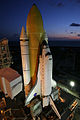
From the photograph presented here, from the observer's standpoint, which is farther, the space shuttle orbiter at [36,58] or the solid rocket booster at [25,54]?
the solid rocket booster at [25,54]

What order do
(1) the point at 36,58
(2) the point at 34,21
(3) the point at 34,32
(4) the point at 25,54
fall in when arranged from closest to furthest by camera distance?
(2) the point at 34,21 → (3) the point at 34,32 → (4) the point at 25,54 → (1) the point at 36,58

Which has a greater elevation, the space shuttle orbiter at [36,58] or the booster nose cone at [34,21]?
the booster nose cone at [34,21]

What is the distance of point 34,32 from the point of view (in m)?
9.91

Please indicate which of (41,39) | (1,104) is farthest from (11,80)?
(41,39)

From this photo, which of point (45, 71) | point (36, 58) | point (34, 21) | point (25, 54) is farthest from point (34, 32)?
point (45, 71)

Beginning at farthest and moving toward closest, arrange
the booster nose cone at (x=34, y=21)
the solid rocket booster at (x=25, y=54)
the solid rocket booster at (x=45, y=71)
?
the solid rocket booster at (x=25, y=54) < the booster nose cone at (x=34, y=21) < the solid rocket booster at (x=45, y=71)

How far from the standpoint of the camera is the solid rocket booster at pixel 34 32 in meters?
9.40

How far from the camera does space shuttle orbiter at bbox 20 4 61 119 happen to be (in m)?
9.41

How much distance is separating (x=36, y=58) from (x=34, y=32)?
340 centimetres

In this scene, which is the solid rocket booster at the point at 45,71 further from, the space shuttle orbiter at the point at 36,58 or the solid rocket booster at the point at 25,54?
the solid rocket booster at the point at 25,54

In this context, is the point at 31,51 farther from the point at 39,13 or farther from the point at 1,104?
the point at 1,104

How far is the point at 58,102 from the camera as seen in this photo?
41.5ft

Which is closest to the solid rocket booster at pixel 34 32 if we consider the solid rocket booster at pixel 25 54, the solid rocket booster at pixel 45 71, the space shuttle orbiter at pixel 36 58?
the space shuttle orbiter at pixel 36 58

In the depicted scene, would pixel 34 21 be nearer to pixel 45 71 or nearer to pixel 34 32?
pixel 34 32
